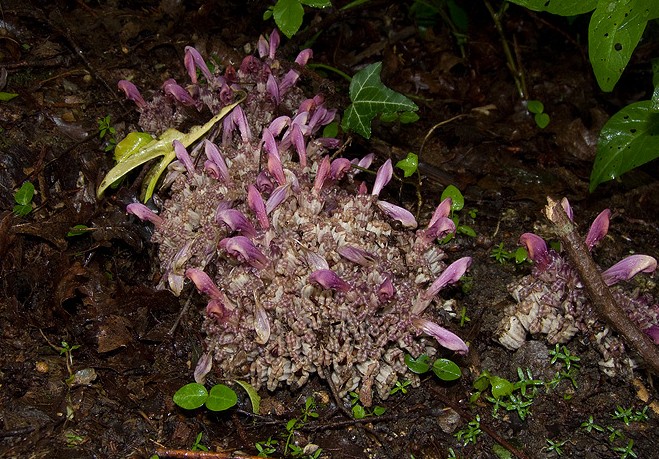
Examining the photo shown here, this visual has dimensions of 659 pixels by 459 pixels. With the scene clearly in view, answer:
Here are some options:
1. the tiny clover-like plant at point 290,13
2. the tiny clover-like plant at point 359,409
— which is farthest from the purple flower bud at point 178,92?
the tiny clover-like plant at point 359,409

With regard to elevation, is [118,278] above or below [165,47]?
below

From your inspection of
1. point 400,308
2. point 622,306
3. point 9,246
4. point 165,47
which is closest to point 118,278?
point 9,246

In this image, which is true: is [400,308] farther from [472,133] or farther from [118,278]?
[472,133]

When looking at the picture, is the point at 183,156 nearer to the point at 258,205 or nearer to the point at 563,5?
the point at 258,205

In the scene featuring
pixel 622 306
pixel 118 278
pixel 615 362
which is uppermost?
pixel 622 306

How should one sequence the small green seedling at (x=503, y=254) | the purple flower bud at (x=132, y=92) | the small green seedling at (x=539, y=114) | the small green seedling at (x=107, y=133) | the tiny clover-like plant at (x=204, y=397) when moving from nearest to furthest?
1. the tiny clover-like plant at (x=204, y=397)
2. the small green seedling at (x=503, y=254)
3. the purple flower bud at (x=132, y=92)
4. the small green seedling at (x=107, y=133)
5. the small green seedling at (x=539, y=114)

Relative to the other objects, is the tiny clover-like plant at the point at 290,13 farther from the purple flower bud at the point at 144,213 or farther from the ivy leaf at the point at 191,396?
the ivy leaf at the point at 191,396
